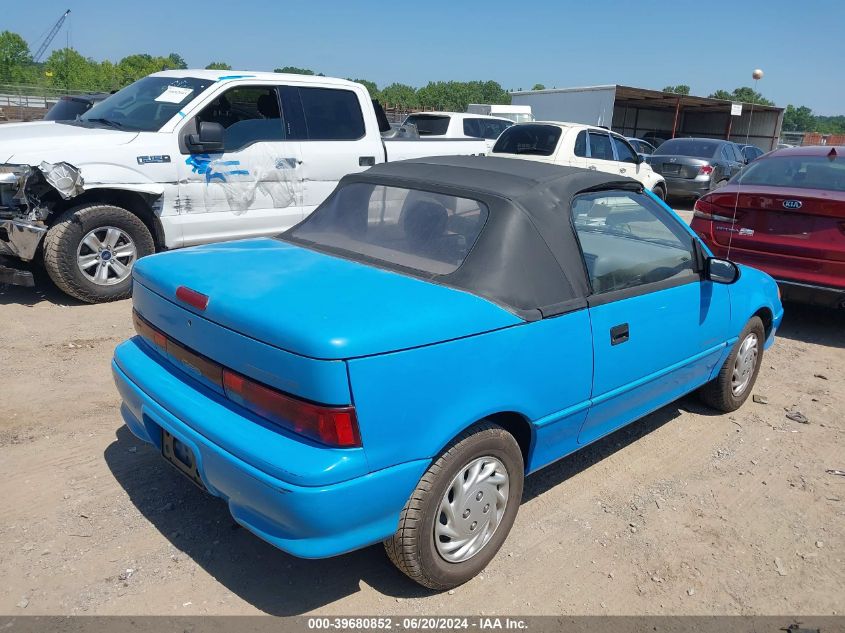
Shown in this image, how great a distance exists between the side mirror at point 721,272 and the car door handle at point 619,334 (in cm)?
90

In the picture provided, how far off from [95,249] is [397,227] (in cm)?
392

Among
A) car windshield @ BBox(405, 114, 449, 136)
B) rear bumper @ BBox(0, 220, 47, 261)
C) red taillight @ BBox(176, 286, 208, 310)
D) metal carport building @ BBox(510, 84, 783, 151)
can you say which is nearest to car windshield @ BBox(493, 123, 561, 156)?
car windshield @ BBox(405, 114, 449, 136)

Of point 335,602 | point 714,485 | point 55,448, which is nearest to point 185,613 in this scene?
point 335,602

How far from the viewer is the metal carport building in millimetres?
27750

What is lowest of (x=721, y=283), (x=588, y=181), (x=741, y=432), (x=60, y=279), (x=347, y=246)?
(x=741, y=432)

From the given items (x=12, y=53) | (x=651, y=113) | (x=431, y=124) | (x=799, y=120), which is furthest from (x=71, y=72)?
(x=799, y=120)

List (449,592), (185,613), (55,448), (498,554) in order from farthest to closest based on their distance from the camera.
A: (55,448) → (498,554) → (449,592) → (185,613)

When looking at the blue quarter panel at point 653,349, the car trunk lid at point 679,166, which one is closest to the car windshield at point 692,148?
the car trunk lid at point 679,166

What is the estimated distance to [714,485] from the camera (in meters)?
3.72

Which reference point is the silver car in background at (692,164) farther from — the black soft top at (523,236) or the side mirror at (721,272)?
the black soft top at (523,236)

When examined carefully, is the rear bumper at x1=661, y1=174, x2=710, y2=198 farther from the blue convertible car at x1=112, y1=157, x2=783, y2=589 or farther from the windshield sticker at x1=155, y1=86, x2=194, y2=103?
the blue convertible car at x1=112, y1=157, x2=783, y2=589

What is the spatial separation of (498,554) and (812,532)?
1597mm

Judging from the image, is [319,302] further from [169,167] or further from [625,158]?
[625,158]

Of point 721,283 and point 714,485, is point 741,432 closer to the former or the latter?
point 714,485
